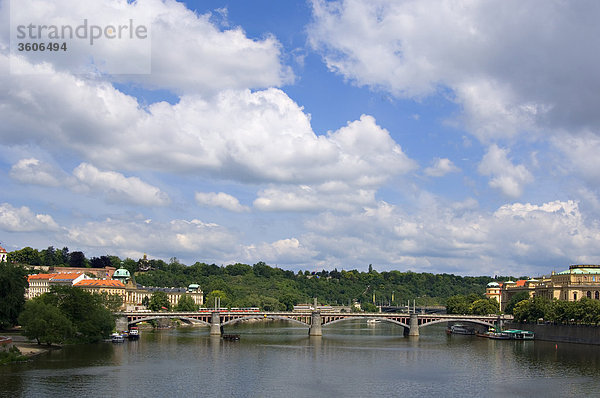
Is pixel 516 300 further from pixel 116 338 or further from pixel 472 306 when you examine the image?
pixel 116 338

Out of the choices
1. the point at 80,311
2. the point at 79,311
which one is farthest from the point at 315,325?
the point at 79,311

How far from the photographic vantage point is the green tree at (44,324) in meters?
91.9

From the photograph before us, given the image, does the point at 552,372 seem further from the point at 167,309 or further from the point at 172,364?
the point at 167,309

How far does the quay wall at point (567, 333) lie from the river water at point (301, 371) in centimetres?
475

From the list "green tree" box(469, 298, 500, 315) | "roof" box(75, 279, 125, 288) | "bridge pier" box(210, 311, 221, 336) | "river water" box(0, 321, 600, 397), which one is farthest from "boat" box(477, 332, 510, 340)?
"roof" box(75, 279, 125, 288)

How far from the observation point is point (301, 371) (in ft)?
267

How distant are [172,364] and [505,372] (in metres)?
42.3

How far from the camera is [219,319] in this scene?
461 ft

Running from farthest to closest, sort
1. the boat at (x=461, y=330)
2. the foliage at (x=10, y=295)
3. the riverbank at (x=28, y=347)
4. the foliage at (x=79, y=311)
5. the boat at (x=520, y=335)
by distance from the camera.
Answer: the boat at (x=461, y=330)
the boat at (x=520, y=335)
the foliage at (x=79, y=311)
the foliage at (x=10, y=295)
the riverbank at (x=28, y=347)

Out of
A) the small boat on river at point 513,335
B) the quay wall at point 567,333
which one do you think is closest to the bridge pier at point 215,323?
the small boat on river at point 513,335

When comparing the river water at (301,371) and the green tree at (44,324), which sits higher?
the green tree at (44,324)

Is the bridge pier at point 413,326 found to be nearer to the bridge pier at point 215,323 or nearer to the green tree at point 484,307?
the green tree at point 484,307

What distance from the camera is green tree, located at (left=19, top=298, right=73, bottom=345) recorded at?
91.9 meters

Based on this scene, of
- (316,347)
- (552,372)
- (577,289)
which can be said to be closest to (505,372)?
(552,372)
